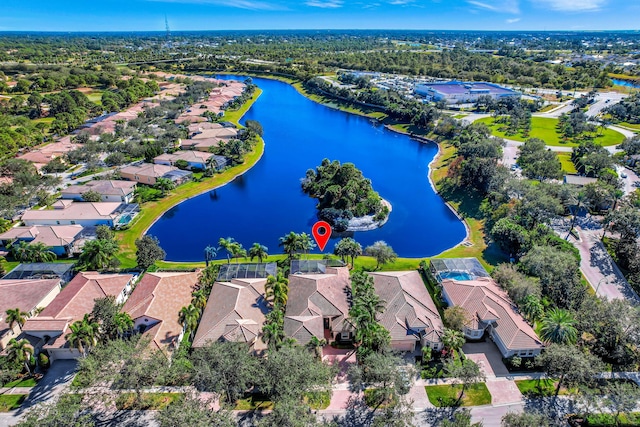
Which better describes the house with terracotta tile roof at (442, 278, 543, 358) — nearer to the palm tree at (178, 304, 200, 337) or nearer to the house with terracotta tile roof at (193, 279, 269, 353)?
the house with terracotta tile roof at (193, 279, 269, 353)

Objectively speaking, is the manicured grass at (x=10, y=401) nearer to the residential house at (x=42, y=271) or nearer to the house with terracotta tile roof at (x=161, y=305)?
the house with terracotta tile roof at (x=161, y=305)

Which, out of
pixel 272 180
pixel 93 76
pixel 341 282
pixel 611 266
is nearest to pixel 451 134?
pixel 272 180

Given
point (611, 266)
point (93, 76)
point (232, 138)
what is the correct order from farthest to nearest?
point (93, 76) → point (232, 138) → point (611, 266)

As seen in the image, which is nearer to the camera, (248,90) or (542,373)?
(542,373)

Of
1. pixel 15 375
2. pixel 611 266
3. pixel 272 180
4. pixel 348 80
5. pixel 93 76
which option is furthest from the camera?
pixel 348 80

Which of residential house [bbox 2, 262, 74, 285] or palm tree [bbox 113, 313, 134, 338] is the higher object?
palm tree [bbox 113, 313, 134, 338]

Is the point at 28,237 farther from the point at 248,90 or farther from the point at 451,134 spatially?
the point at 248,90

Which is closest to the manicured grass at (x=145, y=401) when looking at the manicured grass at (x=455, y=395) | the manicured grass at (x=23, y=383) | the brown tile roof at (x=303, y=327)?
the manicured grass at (x=23, y=383)

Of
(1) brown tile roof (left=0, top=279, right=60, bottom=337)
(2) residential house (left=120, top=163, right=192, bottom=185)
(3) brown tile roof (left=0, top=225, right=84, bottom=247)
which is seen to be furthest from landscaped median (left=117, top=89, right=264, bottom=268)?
(1) brown tile roof (left=0, top=279, right=60, bottom=337)
